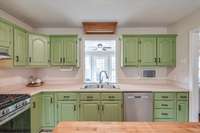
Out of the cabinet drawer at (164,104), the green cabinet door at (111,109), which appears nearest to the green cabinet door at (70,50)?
the green cabinet door at (111,109)

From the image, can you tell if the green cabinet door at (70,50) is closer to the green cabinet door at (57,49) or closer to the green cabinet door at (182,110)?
the green cabinet door at (57,49)

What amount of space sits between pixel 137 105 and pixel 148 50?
3.90ft

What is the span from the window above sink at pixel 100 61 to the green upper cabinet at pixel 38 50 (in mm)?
977

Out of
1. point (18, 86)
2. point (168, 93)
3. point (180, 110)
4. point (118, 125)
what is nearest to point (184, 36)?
point (168, 93)

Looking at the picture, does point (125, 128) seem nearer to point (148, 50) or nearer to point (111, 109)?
point (111, 109)

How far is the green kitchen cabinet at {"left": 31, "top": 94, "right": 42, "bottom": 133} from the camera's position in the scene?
3.15 m

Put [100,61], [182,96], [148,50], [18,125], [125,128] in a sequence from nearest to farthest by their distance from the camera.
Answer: [125,128], [18,125], [182,96], [148,50], [100,61]

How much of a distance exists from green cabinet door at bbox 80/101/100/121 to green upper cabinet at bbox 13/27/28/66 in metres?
1.32

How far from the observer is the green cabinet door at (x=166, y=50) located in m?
Answer: 4.06

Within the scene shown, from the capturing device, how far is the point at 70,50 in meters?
4.15

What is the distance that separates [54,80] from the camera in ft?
14.8

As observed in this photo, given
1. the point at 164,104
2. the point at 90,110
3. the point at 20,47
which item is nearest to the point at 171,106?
the point at 164,104

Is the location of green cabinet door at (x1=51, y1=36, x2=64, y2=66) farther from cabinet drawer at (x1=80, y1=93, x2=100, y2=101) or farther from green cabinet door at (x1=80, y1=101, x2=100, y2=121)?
green cabinet door at (x1=80, y1=101, x2=100, y2=121)

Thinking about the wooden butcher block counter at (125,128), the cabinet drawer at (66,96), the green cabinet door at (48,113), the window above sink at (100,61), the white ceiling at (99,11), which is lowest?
the green cabinet door at (48,113)
